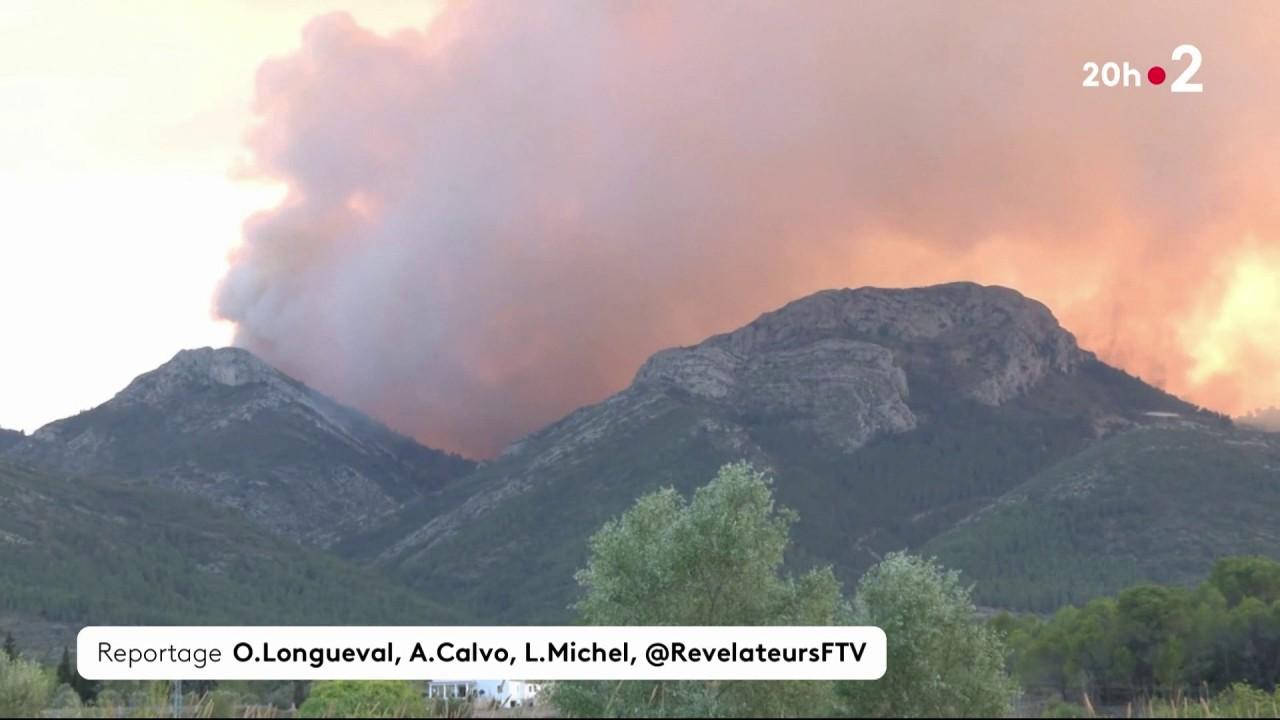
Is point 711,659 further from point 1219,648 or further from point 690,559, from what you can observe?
point 1219,648

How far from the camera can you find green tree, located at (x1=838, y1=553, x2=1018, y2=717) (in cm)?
5688

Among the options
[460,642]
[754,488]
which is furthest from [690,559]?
[460,642]

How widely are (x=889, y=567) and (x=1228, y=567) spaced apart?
8847 cm

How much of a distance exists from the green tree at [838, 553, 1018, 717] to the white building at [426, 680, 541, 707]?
12.9 meters

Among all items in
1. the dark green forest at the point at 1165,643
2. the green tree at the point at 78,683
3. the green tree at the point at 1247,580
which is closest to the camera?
the green tree at the point at 78,683

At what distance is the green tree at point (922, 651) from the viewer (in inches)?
2239

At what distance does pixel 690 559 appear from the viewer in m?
62.6
